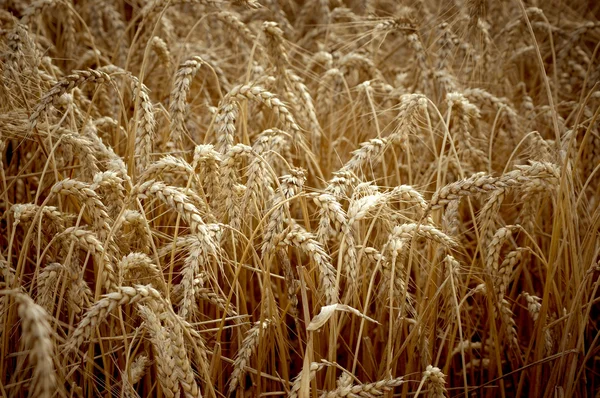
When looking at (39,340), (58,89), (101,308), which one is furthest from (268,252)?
(58,89)

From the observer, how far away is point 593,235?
1.81m

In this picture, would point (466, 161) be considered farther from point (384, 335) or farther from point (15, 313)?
point (15, 313)

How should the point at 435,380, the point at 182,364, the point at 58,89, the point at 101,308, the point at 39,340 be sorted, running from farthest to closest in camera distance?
the point at 58,89 < the point at 435,380 < the point at 182,364 < the point at 101,308 < the point at 39,340

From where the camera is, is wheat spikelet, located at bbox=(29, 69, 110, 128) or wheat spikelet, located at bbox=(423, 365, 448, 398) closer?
wheat spikelet, located at bbox=(423, 365, 448, 398)

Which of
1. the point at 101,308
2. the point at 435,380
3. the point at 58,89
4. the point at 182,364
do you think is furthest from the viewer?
the point at 58,89

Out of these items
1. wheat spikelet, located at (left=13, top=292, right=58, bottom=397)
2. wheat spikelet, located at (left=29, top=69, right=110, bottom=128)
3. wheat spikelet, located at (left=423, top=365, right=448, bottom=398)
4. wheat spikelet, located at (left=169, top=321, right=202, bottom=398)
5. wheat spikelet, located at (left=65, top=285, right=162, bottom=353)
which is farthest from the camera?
wheat spikelet, located at (left=29, top=69, right=110, bottom=128)

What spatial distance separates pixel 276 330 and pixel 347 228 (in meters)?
0.53

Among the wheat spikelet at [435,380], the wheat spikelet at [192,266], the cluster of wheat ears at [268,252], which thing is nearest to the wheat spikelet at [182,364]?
the cluster of wheat ears at [268,252]

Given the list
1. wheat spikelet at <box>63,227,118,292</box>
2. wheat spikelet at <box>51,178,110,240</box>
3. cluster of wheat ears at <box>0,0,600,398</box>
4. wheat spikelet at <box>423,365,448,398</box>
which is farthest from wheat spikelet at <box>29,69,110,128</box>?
wheat spikelet at <box>423,365,448,398</box>

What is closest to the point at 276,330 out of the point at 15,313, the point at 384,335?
the point at 384,335

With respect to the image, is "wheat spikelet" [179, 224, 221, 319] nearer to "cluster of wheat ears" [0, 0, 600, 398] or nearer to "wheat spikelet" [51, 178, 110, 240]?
"cluster of wheat ears" [0, 0, 600, 398]

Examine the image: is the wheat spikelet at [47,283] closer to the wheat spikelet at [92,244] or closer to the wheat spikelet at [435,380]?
the wheat spikelet at [92,244]

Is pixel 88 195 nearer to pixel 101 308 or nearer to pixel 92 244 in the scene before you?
pixel 92 244

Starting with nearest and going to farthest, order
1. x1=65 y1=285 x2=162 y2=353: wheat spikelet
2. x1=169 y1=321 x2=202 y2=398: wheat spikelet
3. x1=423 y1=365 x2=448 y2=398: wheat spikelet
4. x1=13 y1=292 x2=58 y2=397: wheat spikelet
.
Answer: x1=13 y1=292 x2=58 y2=397: wheat spikelet, x1=65 y1=285 x2=162 y2=353: wheat spikelet, x1=169 y1=321 x2=202 y2=398: wheat spikelet, x1=423 y1=365 x2=448 y2=398: wheat spikelet
